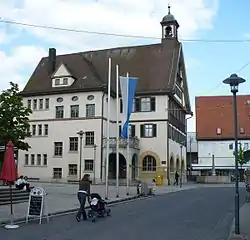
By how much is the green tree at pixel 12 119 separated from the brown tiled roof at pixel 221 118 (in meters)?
60.2

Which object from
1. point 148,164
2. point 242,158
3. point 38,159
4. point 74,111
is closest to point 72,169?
point 38,159

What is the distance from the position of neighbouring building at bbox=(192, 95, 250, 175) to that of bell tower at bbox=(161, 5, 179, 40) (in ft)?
78.8

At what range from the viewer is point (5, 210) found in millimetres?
19938

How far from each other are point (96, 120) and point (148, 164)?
30.1 ft

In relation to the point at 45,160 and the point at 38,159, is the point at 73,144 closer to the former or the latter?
the point at 45,160

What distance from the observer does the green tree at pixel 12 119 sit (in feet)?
96.1

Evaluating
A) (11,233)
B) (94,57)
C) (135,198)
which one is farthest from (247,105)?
(11,233)

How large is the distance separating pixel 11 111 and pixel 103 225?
55.4 feet

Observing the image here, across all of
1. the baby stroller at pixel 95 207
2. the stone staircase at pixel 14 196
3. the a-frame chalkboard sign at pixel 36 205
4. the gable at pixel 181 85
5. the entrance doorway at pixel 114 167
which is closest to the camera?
the a-frame chalkboard sign at pixel 36 205

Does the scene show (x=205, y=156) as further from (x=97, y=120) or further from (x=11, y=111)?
(x=11, y=111)

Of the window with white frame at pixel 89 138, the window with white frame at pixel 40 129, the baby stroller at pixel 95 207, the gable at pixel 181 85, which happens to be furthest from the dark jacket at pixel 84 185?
the gable at pixel 181 85

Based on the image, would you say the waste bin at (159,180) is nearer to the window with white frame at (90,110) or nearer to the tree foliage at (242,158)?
the tree foliage at (242,158)

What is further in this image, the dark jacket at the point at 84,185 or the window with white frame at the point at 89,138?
the window with white frame at the point at 89,138

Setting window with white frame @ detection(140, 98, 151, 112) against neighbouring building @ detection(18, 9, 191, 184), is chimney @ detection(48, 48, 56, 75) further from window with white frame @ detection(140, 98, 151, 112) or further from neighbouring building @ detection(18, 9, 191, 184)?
window with white frame @ detection(140, 98, 151, 112)
